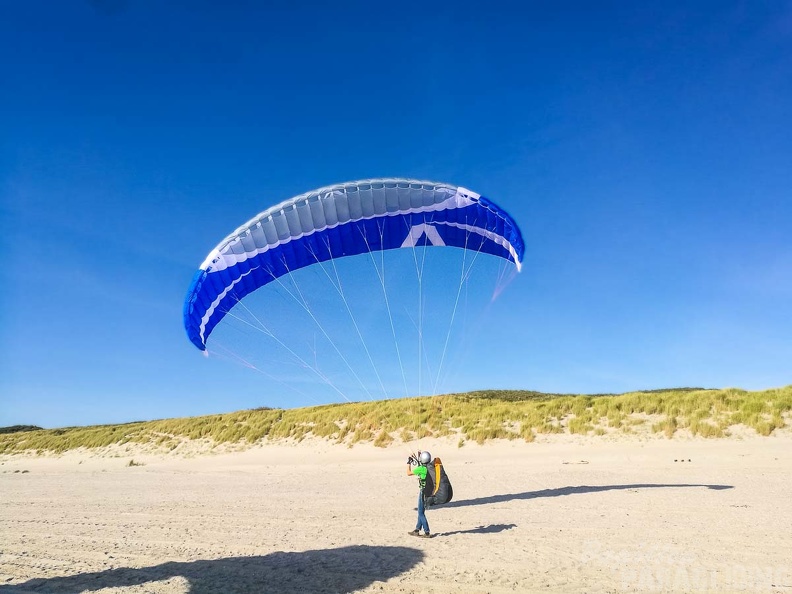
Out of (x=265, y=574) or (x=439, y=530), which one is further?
(x=439, y=530)

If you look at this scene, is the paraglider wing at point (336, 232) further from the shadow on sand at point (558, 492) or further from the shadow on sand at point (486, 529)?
the shadow on sand at point (486, 529)

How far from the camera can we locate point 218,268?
12.3 meters

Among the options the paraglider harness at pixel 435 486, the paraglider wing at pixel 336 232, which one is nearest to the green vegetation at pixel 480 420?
the paraglider wing at pixel 336 232

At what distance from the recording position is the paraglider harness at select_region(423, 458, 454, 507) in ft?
28.2

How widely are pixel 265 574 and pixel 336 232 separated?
315 inches

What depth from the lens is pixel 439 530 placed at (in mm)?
8258

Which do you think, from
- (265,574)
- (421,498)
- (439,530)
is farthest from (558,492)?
(265,574)

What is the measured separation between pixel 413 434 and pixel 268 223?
14.4 meters

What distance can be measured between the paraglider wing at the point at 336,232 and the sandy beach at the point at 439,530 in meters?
4.75

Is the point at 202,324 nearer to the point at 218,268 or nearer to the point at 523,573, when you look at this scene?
the point at 218,268

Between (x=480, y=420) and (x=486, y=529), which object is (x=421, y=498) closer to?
(x=486, y=529)

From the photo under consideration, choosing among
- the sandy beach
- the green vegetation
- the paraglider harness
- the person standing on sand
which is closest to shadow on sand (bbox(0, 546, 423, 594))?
the sandy beach

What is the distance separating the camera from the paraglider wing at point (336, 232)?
39.4 ft

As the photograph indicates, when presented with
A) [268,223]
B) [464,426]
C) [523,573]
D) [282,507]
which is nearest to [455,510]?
[282,507]
